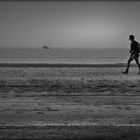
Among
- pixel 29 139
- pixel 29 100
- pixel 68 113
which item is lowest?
pixel 29 100

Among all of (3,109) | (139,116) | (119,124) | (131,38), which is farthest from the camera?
(131,38)

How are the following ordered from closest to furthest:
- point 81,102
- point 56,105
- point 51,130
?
point 51,130 < point 56,105 < point 81,102

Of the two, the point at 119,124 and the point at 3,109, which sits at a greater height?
the point at 119,124

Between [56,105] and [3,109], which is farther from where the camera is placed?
[56,105]

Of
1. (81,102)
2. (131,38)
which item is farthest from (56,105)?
(131,38)

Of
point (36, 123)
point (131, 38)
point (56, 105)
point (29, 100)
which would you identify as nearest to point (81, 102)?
point (56, 105)

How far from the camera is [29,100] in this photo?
7949mm

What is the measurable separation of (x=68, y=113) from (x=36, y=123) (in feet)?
3.70

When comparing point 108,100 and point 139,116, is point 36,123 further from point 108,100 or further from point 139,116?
point 108,100

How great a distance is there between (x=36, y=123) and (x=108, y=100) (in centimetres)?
338

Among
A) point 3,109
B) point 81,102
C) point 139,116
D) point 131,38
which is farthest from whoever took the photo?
point 131,38

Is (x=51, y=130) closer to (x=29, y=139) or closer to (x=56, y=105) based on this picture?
(x=29, y=139)

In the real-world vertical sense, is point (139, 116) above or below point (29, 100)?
above

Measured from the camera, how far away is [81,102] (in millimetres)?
7602
